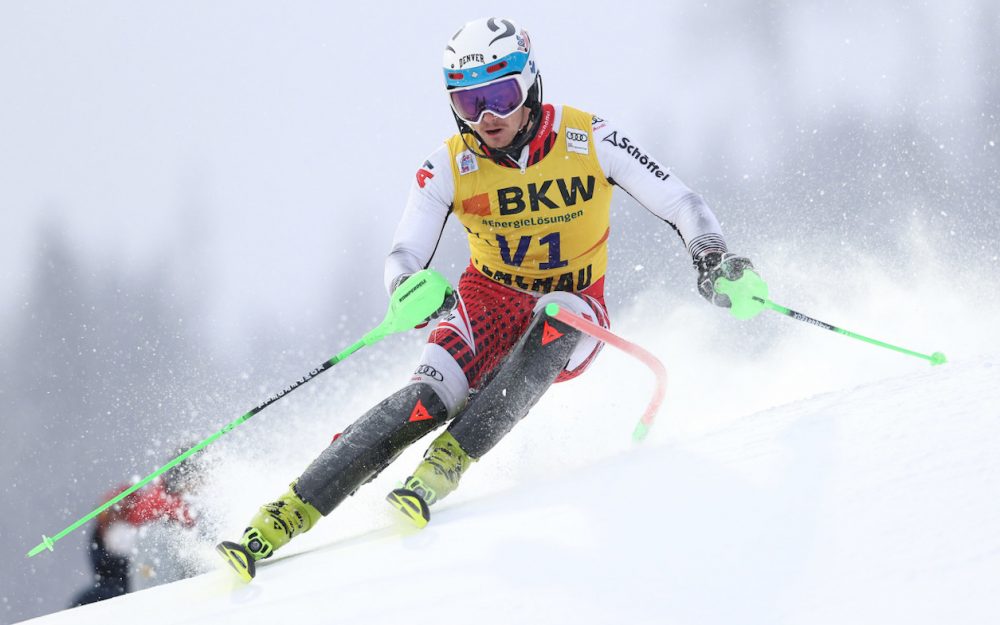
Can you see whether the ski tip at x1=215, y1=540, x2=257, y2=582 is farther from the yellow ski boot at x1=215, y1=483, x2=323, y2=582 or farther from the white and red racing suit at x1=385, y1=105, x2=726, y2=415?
the white and red racing suit at x1=385, y1=105, x2=726, y2=415

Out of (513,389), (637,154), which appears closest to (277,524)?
(513,389)

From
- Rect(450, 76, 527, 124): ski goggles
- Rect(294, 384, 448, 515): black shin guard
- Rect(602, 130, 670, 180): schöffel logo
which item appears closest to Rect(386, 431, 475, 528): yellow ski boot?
Rect(294, 384, 448, 515): black shin guard

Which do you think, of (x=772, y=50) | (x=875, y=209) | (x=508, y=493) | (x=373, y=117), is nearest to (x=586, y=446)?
(x=508, y=493)

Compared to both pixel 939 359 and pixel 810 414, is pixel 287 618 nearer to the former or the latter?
pixel 810 414

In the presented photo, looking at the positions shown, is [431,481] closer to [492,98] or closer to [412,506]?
[412,506]

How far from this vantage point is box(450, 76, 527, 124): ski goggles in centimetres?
323

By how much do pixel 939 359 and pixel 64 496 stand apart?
16.3 meters

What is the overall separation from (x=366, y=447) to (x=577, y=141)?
58.9 inches

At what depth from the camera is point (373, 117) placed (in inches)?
2003

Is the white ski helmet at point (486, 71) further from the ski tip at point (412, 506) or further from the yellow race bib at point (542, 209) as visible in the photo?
the ski tip at point (412, 506)

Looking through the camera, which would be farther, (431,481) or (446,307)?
(446,307)

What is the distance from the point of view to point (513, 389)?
3018 millimetres

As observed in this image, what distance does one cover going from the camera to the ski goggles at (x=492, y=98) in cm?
323

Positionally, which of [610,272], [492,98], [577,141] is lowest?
[610,272]
